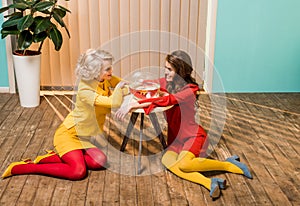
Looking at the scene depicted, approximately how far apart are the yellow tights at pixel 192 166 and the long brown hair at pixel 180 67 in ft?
1.26

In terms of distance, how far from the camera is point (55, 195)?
251cm

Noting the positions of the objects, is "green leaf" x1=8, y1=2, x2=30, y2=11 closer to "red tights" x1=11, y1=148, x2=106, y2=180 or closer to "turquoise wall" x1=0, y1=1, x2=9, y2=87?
"turquoise wall" x1=0, y1=1, x2=9, y2=87

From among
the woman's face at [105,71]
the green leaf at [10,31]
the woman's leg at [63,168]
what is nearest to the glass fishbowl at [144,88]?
the woman's face at [105,71]

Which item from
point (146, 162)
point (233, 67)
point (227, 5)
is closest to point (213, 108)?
point (233, 67)

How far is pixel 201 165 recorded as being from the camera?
2705mm

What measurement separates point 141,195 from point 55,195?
1.40ft

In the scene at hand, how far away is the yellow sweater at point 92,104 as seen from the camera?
270 cm

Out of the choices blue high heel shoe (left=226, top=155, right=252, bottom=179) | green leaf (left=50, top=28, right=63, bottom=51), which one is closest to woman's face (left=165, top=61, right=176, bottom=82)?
blue high heel shoe (left=226, top=155, right=252, bottom=179)

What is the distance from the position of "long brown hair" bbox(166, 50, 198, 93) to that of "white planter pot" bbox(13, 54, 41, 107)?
132 cm

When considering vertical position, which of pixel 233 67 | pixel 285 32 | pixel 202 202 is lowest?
pixel 202 202

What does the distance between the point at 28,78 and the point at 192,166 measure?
1.60 metres

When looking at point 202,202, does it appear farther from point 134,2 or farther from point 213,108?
point 134,2

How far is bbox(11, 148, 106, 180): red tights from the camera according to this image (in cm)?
266

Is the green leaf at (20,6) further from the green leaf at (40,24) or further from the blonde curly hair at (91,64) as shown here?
the blonde curly hair at (91,64)
